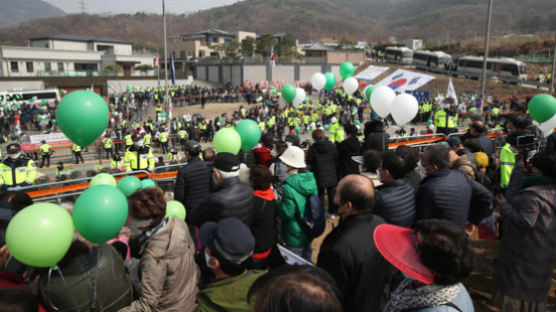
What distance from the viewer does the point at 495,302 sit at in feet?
10.6

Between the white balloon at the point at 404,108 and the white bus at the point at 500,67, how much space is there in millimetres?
31486

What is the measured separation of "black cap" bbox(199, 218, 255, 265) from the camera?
199 cm

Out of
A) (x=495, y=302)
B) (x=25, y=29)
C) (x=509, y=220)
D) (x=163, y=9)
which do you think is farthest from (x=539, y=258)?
(x=25, y=29)

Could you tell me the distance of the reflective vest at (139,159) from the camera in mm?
7469

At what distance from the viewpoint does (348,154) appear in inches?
249

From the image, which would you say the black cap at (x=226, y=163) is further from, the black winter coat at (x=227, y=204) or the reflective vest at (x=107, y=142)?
the reflective vest at (x=107, y=142)

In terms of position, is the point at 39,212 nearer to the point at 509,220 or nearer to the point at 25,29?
the point at 509,220

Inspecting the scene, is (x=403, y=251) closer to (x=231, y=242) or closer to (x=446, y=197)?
(x=231, y=242)

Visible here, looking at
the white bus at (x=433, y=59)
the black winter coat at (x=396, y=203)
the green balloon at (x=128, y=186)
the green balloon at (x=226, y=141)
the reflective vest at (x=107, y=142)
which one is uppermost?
the white bus at (x=433, y=59)

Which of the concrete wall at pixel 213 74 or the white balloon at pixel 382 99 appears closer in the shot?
the white balloon at pixel 382 99

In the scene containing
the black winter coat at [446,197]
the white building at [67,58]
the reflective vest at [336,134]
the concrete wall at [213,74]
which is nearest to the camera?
the black winter coat at [446,197]

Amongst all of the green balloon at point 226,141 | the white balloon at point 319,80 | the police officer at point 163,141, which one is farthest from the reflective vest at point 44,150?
the green balloon at point 226,141

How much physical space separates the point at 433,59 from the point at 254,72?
22.5 metres

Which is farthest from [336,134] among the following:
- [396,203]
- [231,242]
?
[231,242]
